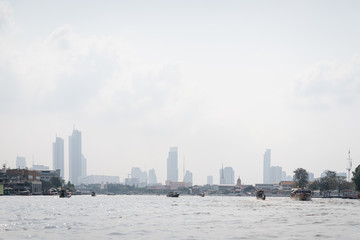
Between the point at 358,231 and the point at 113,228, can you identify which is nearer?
the point at 358,231

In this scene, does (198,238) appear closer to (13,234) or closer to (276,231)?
(276,231)

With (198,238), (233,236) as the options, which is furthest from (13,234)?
(233,236)

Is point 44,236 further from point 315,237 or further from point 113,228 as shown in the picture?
point 315,237

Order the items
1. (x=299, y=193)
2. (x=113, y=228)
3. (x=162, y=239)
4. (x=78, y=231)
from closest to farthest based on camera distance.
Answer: (x=162, y=239), (x=78, y=231), (x=113, y=228), (x=299, y=193)

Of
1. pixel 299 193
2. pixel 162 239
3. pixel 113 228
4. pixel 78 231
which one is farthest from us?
pixel 299 193

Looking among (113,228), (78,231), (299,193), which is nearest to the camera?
(78,231)

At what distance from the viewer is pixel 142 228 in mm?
55750

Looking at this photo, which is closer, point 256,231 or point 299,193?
point 256,231

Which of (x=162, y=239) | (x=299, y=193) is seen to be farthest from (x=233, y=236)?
(x=299, y=193)

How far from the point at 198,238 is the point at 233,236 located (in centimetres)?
395

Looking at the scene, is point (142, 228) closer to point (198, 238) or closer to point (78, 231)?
point (78, 231)

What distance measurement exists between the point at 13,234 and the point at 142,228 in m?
A: 14.6

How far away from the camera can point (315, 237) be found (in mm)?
46000

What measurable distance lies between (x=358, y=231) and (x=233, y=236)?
1423 centimetres
